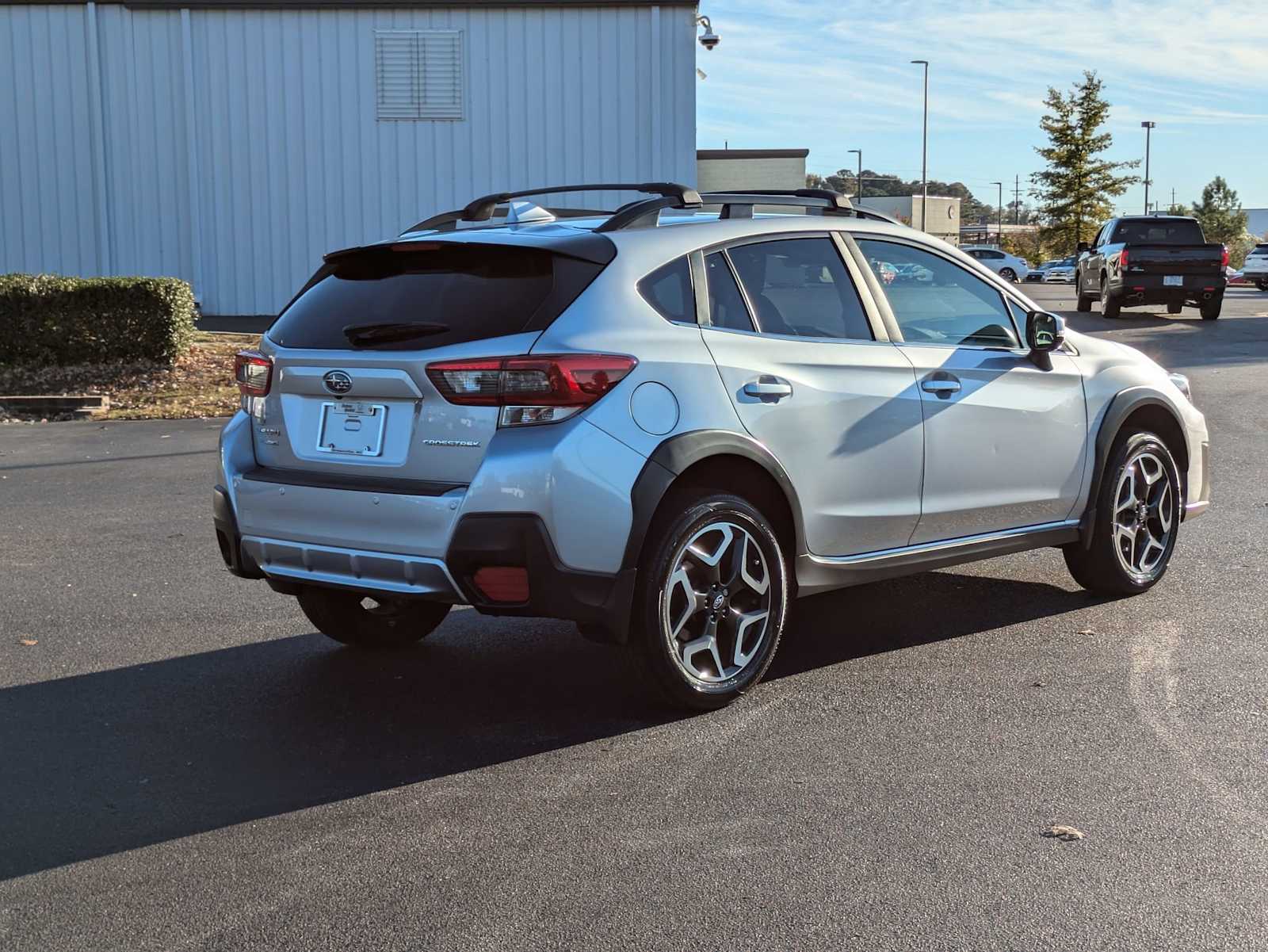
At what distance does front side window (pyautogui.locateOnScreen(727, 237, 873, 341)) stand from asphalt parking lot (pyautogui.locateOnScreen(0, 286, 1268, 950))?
130 centimetres

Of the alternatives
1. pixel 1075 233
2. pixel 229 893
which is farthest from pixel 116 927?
pixel 1075 233

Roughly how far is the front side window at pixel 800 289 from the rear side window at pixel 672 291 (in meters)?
0.29

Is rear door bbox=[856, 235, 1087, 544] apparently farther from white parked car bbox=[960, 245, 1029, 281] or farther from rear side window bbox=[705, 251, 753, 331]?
white parked car bbox=[960, 245, 1029, 281]

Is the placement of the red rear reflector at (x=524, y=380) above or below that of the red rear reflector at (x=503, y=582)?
above

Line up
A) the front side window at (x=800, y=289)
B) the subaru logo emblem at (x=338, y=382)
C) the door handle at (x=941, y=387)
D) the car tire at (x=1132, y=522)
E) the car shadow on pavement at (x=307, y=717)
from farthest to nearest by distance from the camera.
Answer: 1. the car tire at (x=1132, y=522)
2. the door handle at (x=941, y=387)
3. the front side window at (x=800, y=289)
4. the subaru logo emblem at (x=338, y=382)
5. the car shadow on pavement at (x=307, y=717)

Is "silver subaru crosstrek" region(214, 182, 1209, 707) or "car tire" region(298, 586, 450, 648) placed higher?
"silver subaru crosstrek" region(214, 182, 1209, 707)

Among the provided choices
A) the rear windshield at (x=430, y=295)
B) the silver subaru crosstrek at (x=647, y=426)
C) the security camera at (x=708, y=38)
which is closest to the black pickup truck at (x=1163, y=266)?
the security camera at (x=708, y=38)

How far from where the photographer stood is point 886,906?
3.55m

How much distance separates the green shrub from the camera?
637 inches

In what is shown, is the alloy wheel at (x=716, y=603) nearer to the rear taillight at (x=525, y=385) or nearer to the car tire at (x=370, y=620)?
the rear taillight at (x=525, y=385)

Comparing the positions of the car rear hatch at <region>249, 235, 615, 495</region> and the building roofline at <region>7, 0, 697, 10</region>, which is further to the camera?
the building roofline at <region>7, 0, 697, 10</region>

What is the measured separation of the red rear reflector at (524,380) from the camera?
4.66 metres

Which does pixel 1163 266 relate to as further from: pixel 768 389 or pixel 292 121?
pixel 768 389

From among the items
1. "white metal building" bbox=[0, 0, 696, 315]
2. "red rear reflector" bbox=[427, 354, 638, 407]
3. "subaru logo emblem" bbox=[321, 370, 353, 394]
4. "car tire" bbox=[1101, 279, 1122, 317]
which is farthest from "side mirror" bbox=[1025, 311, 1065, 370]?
"car tire" bbox=[1101, 279, 1122, 317]
